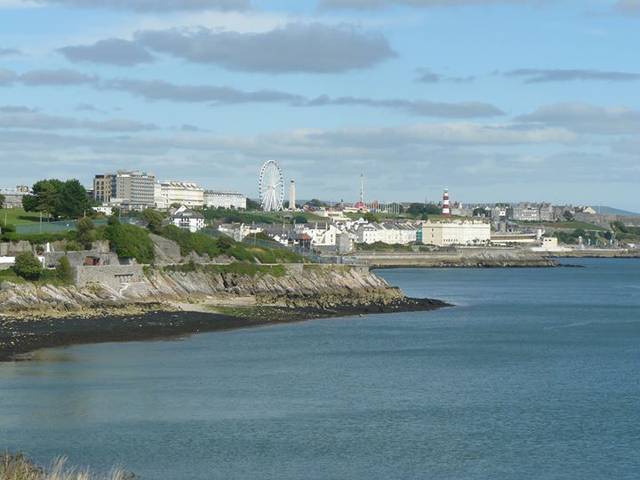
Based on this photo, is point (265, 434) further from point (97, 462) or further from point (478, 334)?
point (478, 334)

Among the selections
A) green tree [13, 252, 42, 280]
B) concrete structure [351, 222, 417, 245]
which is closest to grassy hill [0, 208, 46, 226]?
green tree [13, 252, 42, 280]

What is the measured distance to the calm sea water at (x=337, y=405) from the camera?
1947 centimetres

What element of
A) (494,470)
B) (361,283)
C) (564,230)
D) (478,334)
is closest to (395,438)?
(494,470)

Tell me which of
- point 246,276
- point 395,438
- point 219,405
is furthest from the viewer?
point 246,276

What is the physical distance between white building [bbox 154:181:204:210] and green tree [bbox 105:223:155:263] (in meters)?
97.0

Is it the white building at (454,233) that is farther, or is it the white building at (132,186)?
the white building at (132,186)

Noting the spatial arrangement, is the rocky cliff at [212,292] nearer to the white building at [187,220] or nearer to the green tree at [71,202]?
the green tree at [71,202]

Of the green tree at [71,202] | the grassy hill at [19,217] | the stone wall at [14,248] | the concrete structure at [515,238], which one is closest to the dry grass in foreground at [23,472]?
the stone wall at [14,248]

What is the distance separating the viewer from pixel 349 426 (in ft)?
73.3

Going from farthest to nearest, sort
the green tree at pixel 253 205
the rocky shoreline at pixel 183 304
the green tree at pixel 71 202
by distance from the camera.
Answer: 1. the green tree at pixel 253 205
2. the green tree at pixel 71 202
3. the rocky shoreline at pixel 183 304

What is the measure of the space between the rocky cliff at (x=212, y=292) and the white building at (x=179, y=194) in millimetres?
93516

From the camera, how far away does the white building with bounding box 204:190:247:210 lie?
165250 mm

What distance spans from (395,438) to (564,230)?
538ft

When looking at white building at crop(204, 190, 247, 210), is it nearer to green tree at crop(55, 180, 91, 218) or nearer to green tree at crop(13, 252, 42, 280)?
green tree at crop(55, 180, 91, 218)
